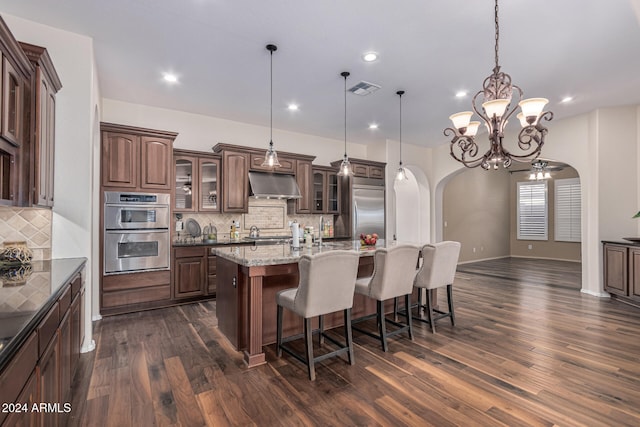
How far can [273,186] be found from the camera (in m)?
5.55

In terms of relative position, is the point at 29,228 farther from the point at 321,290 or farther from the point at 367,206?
the point at 367,206

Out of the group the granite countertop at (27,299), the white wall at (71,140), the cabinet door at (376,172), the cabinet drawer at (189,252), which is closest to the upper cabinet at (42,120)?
the white wall at (71,140)

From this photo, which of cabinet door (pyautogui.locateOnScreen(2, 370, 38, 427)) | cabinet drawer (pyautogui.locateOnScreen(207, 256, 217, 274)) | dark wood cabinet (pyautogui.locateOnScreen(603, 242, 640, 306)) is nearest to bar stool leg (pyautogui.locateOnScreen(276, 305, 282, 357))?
cabinet door (pyautogui.locateOnScreen(2, 370, 38, 427))

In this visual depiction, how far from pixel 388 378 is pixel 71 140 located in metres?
3.46

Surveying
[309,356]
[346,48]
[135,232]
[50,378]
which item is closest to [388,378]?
[309,356]

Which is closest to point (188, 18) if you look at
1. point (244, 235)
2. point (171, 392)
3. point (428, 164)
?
point (171, 392)

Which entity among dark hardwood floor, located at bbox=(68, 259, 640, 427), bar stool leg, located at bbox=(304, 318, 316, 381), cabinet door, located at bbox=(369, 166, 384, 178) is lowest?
dark hardwood floor, located at bbox=(68, 259, 640, 427)

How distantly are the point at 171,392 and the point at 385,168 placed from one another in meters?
5.64

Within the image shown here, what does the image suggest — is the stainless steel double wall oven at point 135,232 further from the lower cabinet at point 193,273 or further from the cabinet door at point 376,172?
the cabinet door at point 376,172

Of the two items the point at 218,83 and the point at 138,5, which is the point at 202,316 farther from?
the point at 138,5

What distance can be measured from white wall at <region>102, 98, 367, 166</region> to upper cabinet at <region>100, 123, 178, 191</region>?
71 centimetres

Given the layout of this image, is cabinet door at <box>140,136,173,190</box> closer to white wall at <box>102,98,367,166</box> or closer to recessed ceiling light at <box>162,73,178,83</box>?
white wall at <box>102,98,367,166</box>

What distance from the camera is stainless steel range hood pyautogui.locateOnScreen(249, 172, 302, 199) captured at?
5375 mm

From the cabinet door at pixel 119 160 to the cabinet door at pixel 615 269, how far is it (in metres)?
6.96
